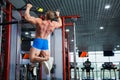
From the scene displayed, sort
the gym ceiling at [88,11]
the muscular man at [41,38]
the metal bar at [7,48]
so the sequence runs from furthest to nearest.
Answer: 1. the gym ceiling at [88,11]
2. the metal bar at [7,48]
3. the muscular man at [41,38]

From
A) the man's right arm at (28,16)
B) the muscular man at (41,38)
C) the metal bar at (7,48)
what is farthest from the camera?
the metal bar at (7,48)

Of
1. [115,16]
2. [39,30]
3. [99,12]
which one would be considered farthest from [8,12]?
[115,16]

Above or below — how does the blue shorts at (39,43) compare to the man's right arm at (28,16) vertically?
below

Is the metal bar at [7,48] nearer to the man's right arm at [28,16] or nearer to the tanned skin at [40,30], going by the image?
the tanned skin at [40,30]

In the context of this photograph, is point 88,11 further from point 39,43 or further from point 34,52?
point 34,52

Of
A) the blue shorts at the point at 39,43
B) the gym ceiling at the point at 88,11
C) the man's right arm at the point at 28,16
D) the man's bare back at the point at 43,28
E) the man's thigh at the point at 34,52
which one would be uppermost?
the gym ceiling at the point at 88,11

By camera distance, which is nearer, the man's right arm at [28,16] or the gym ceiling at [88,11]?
the man's right arm at [28,16]

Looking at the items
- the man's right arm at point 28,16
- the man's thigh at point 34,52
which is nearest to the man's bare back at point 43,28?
the man's right arm at point 28,16

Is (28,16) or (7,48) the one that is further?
(7,48)

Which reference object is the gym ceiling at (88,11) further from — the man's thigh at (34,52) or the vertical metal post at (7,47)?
the man's thigh at (34,52)

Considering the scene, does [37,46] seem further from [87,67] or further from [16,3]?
[87,67]

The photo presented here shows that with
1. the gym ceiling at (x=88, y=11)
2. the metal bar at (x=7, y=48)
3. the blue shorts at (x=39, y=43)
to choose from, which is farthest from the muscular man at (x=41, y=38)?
the gym ceiling at (x=88, y=11)

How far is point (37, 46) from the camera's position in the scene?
13.2 feet

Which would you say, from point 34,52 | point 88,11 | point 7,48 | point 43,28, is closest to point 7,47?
point 7,48
